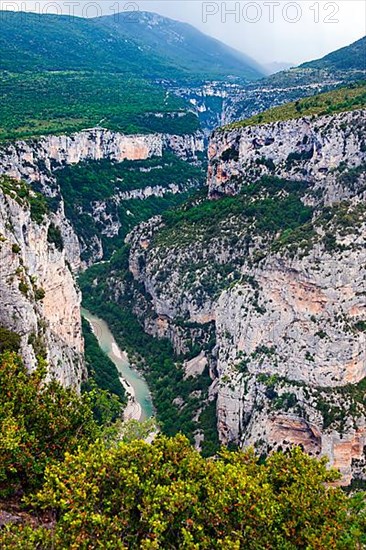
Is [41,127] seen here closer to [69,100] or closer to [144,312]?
[69,100]

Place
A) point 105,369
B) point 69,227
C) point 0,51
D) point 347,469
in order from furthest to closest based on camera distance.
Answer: point 0,51 < point 69,227 < point 105,369 < point 347,469

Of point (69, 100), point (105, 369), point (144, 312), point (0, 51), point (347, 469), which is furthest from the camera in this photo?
point (0, 51)

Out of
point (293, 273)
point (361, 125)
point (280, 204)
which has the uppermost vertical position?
point (361, 125)

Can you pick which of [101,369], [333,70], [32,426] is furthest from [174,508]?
[333,70]

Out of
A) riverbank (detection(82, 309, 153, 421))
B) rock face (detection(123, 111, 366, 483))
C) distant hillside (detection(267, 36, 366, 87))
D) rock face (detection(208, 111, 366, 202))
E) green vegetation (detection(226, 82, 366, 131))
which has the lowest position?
riverbank (detection(82, 309, 153, 421))

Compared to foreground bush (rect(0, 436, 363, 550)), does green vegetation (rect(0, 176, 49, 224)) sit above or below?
above

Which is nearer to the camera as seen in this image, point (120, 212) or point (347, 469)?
point (347, 469)

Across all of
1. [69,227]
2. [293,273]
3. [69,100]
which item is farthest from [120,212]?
[293,273]

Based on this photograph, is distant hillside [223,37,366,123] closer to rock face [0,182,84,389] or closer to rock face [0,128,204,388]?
→ rock face [0,128,204,388]

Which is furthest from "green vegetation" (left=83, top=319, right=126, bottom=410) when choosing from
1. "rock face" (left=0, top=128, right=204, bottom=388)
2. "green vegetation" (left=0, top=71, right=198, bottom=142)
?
"green vegetation" (left=0, top=71, right=198, bottom=142)
